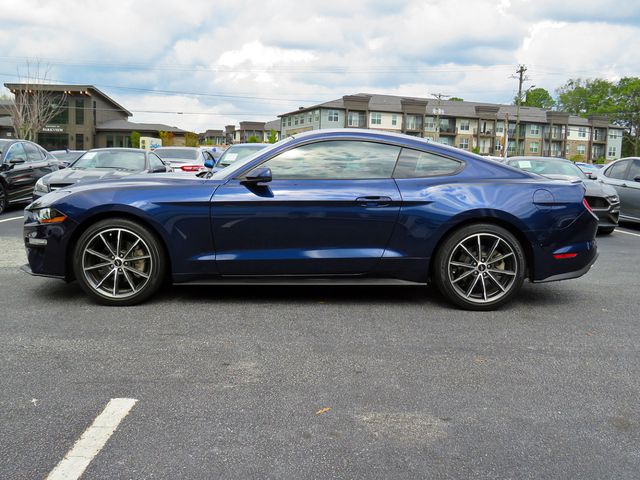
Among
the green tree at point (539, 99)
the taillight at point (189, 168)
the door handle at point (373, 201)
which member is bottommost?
the door handle at point (373, 201)

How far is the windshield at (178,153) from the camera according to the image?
1752 centimetres

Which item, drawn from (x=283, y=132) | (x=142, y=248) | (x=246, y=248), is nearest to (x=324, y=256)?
(x=246, y=248)

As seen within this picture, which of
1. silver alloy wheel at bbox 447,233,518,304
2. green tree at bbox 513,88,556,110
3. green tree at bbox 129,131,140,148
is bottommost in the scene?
silver alloy wheel at bbox 447,233,518,304

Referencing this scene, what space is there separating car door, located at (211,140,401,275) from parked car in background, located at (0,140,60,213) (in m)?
9.29

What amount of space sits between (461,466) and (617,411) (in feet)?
3.54

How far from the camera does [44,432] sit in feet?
8.76

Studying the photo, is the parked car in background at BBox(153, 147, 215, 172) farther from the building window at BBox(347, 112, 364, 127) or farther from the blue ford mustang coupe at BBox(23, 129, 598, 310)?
the building window at BBox(347, 112, 364, 127)

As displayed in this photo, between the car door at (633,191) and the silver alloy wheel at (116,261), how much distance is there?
33.6 feet

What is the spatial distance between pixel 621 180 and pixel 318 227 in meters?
9.79

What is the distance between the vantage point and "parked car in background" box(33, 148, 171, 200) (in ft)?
33.9

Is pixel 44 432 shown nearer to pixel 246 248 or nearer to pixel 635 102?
pixel 246 248

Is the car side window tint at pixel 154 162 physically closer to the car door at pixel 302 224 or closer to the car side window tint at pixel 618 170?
the car door at pixel 302 224

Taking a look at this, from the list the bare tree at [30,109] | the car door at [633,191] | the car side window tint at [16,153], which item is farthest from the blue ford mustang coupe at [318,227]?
the bare tree at [30,109]

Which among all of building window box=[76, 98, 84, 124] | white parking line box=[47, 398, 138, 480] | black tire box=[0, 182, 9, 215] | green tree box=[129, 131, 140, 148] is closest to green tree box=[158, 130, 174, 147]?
green tree box=[129, 131, 140, 148]
